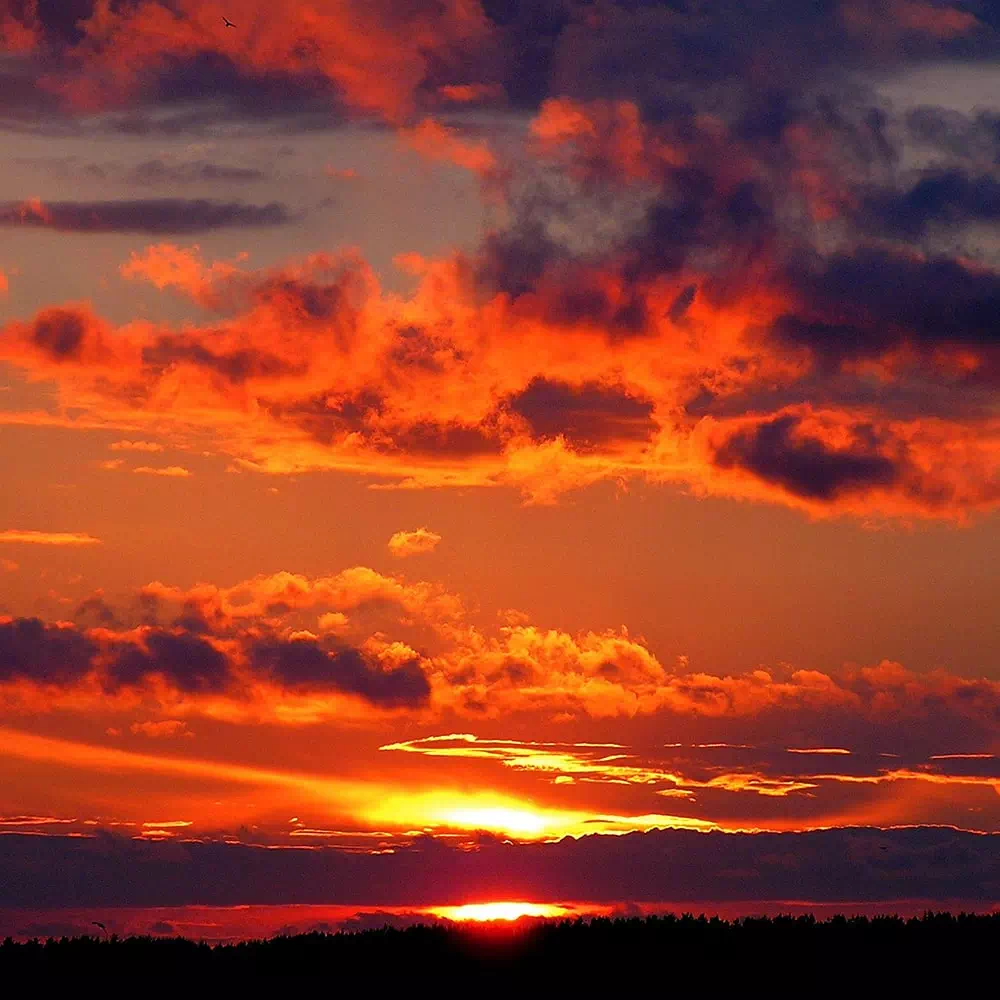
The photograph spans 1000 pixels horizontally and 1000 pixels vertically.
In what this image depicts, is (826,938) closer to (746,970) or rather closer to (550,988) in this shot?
(746,970)

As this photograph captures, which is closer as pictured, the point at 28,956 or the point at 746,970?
the point at 746,970

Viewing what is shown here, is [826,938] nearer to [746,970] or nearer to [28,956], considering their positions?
[746,970]

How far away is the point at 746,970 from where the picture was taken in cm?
9938

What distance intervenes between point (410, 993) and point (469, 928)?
6206 millimetres

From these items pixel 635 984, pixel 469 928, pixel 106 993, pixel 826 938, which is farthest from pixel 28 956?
pixel 826 938

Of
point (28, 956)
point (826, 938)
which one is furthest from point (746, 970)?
point (28, 956)

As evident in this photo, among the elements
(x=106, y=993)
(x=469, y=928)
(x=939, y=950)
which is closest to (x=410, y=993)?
(x=469, y=928)

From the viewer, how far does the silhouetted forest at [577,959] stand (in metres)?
97.8

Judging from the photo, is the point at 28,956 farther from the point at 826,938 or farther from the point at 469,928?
the point at 826,938

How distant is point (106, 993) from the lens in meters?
104

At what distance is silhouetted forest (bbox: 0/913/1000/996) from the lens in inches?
3848

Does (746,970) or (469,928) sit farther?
(469,928)

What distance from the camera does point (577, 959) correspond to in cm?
10212

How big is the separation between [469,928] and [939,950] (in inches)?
921
